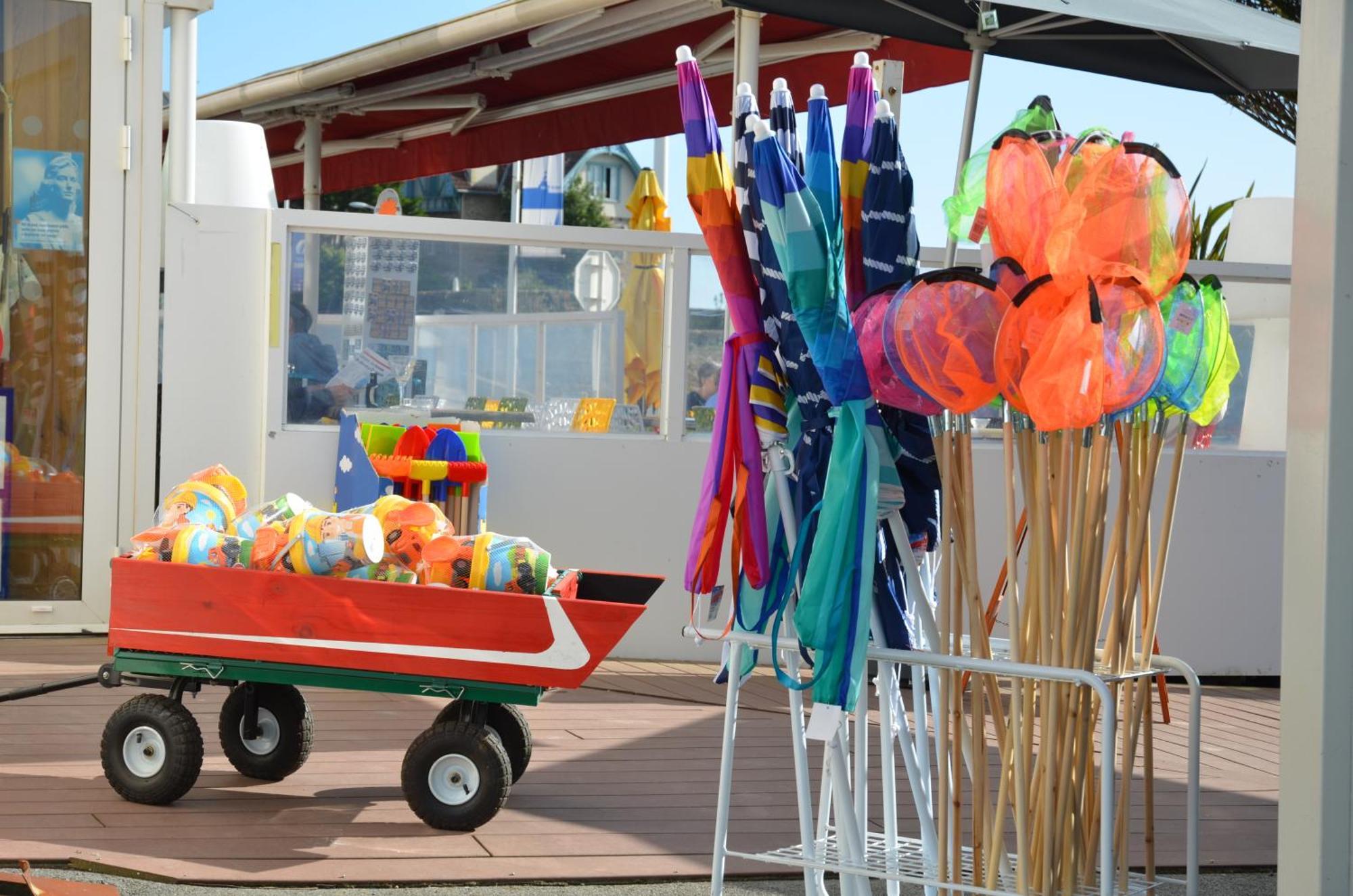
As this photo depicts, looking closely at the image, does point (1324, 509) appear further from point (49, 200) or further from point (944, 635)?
point (49, 200)

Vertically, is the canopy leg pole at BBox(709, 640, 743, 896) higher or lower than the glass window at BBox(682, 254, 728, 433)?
lower

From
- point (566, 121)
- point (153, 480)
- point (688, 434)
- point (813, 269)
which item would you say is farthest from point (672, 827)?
point (566, 121)

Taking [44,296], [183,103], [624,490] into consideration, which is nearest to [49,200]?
[44,296]

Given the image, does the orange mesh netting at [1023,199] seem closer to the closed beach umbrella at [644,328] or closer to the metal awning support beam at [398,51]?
the closed beach umbrella at [644,328]

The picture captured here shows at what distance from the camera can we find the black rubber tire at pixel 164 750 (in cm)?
439

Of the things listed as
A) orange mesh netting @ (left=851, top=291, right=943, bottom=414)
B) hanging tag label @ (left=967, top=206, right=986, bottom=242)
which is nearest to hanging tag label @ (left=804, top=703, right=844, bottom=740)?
orange mesh netting @ (left=851, top=291, right=943, bottom=414)

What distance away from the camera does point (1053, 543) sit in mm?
2867

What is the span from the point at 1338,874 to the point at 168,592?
321 centimetres

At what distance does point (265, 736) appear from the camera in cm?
485

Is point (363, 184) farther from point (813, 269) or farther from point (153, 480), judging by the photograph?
point (813, 269)

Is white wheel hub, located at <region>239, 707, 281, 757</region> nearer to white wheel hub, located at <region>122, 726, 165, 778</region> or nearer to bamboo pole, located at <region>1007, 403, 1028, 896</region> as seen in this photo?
white wheel hub, located at <region>122, 726, 165, 778</region>

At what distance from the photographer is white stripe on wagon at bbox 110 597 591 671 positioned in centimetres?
426

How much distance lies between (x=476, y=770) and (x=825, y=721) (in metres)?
1.69

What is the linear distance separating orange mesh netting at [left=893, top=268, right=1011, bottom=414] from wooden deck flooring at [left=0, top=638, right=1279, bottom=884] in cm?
180
